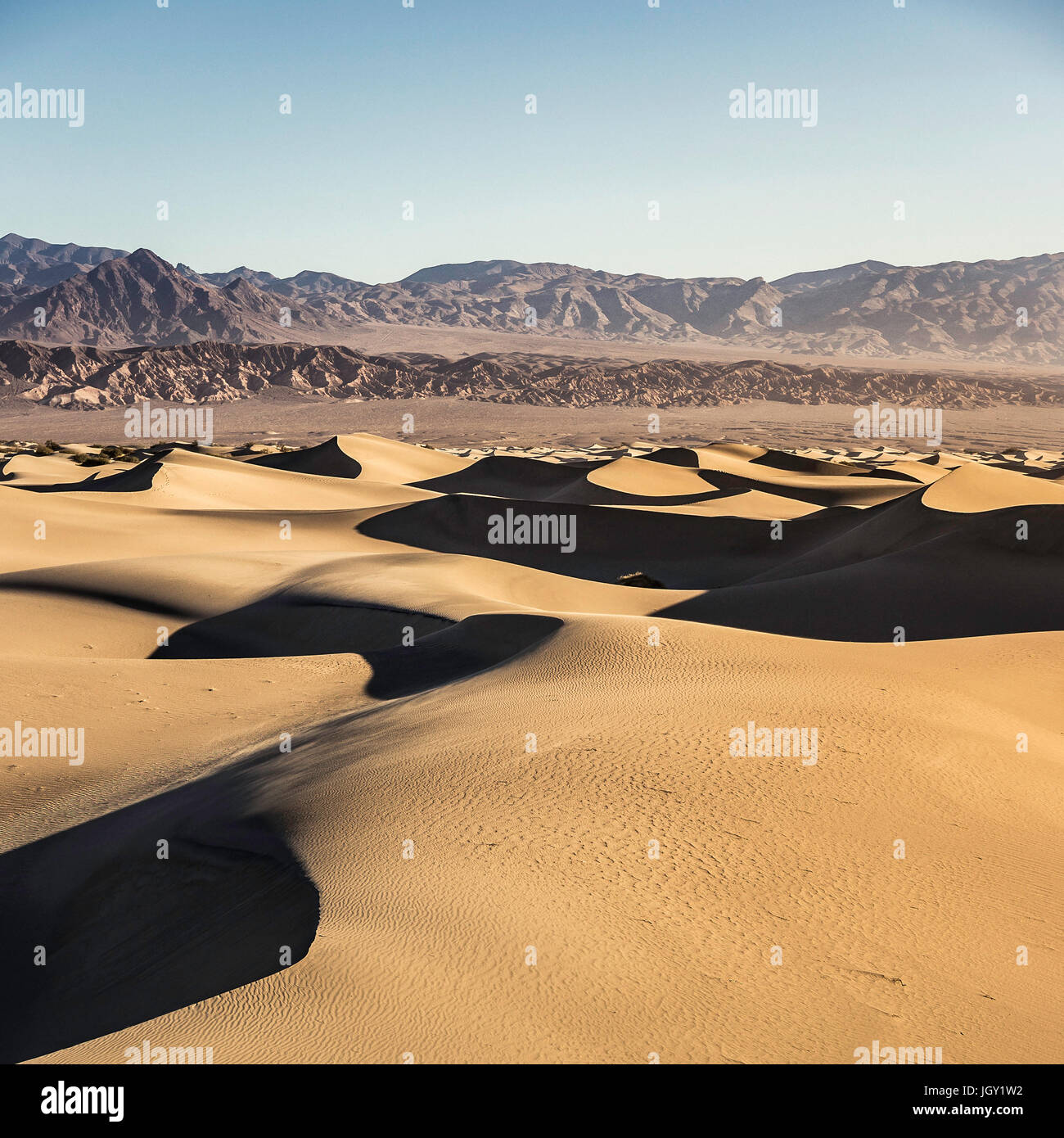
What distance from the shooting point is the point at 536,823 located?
217 inches

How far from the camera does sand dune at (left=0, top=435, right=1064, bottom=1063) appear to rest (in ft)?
12.8

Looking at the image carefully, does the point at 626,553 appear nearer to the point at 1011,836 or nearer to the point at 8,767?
the point at 8,767

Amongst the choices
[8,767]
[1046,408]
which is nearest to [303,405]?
[1046,408]

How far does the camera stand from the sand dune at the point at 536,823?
3.90 metres

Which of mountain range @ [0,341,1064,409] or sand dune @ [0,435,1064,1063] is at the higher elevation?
mountain range @ [0,341,1064,409]

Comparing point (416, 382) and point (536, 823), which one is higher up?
point (416, 382)

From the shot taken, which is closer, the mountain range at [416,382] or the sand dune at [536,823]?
the sand dune at [536,823]

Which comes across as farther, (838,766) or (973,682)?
(973,682)

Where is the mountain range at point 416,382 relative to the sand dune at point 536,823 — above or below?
above

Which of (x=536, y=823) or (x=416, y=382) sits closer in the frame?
(x=536, y=823)

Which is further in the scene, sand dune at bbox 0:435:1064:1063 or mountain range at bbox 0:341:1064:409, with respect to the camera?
mountain range at bbox 0:341:1064:409

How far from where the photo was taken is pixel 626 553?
82.3ft
